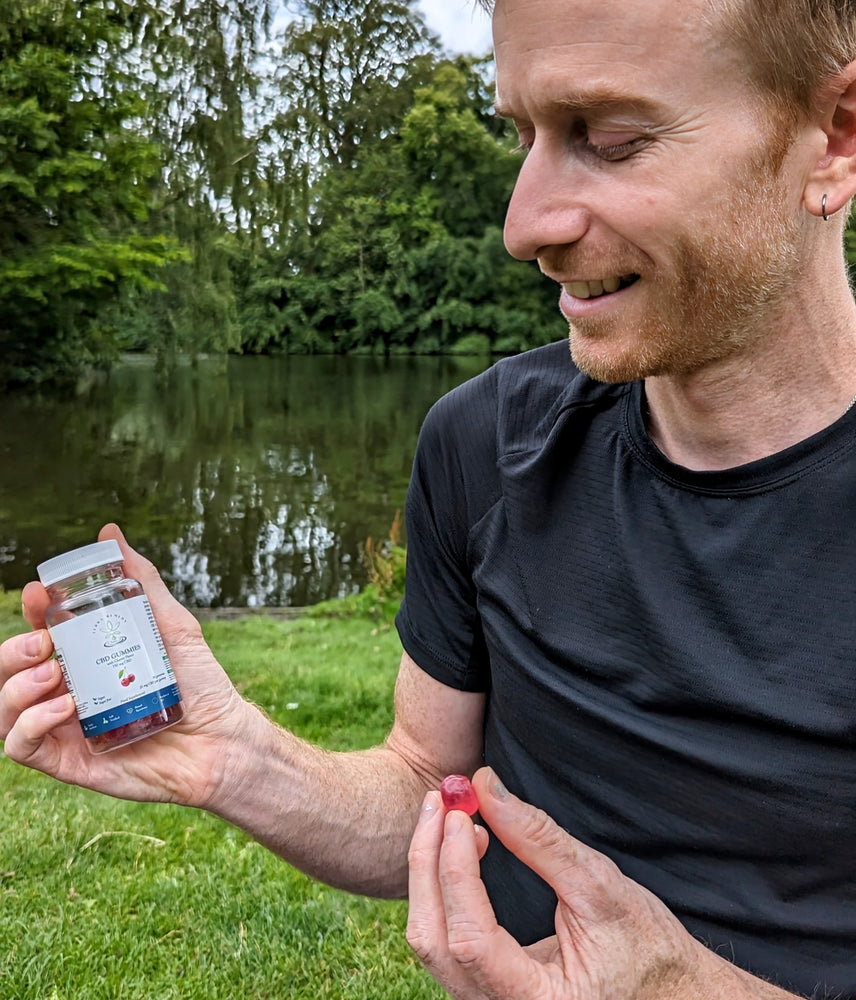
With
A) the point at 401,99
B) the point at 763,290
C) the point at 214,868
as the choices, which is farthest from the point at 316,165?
the point at 214,868

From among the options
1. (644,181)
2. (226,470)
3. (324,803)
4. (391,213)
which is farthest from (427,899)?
(226,470)

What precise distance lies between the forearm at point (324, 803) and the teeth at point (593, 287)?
0.71m

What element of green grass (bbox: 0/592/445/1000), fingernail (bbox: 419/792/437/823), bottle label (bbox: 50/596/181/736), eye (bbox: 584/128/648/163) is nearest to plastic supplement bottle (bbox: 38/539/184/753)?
bottle label (bbox: 50/596/181/736)

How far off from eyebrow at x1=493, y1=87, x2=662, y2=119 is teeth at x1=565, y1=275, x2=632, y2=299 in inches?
6.9

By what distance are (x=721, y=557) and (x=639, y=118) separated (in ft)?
1.63

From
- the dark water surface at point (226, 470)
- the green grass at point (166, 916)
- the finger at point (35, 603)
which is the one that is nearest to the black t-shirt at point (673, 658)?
the finger at point (35, 603)

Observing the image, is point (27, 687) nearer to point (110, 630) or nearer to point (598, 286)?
point (110, 630)

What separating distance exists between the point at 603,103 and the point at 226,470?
13.9 m

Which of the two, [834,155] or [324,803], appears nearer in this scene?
[834,155]

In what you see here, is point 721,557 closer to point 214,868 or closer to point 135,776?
point 135,776

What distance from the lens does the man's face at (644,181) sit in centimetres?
96

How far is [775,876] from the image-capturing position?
42.1 inches

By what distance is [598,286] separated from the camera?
3.51 feet

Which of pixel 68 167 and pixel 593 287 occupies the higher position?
pixel 68 167
